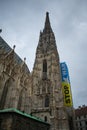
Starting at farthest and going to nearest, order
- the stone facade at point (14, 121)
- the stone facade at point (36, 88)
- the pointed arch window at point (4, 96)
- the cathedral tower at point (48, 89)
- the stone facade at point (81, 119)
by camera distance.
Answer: the stone facade at point (81, 119)
the cathedral tower at point (48, 89)
the stone facade at point (36, 88)
the pointed arch window at point (4, 96)
the stone facade at point (14, 121)

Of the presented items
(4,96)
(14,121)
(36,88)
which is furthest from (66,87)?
(14,121)

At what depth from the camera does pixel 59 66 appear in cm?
3581

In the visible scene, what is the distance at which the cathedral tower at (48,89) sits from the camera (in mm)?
25078

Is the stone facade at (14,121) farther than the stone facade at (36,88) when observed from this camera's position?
No

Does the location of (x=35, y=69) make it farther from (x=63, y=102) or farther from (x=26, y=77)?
(x=63, y=102)

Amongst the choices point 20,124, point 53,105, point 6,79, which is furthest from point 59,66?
point 20,124

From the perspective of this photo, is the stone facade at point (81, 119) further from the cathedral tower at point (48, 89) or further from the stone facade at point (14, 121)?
the stone facade at point (14, 121)

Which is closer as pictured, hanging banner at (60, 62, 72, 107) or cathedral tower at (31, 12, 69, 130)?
cathedral tower at (31, 12, 69, 130)

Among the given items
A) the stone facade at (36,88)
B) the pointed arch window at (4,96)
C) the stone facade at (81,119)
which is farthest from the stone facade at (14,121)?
the stone facade at (81,119)

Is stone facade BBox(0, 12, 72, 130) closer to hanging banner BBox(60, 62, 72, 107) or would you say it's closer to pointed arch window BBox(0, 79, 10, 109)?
pointed arch window BBox(0, 79, 10, 109)

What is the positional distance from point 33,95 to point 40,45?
18.3 meters

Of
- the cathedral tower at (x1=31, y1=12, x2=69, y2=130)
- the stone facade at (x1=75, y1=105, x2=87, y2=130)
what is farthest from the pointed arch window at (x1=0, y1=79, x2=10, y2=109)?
the stone facade at (x1=75, y1=105, x2=87, y2=130)

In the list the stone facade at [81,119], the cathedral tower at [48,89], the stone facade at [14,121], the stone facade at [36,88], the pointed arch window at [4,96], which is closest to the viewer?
the stone facade at [14,121]

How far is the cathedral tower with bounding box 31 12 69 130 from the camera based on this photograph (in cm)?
2508
